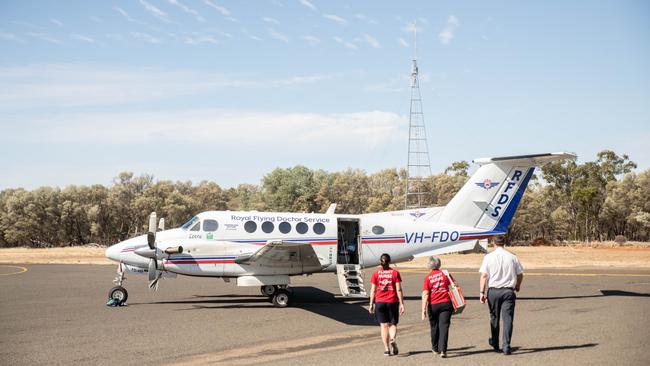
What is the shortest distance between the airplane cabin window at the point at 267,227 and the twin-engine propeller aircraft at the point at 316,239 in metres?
0.03

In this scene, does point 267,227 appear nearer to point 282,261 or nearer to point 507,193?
point 282,261

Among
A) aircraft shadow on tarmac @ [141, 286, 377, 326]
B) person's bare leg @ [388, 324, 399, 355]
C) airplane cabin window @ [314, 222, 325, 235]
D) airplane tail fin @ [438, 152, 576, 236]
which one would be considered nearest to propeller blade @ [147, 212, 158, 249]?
aircraft shadow on tarmac @ [141, 286, 377, 326]

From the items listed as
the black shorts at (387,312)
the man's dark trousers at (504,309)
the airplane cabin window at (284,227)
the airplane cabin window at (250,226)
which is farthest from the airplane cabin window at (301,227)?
the man's dark trousers at (504,309)

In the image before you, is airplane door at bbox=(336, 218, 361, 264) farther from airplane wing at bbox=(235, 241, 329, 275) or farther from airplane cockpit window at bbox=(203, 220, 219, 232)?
airplane cockpit window at bbox=(203, 220, 219, 232)

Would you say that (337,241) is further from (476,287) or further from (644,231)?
(644,231)

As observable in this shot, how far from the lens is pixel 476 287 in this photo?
23344 mm

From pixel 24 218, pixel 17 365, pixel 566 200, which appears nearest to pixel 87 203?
pixel 24 218

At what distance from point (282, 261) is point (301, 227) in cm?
147

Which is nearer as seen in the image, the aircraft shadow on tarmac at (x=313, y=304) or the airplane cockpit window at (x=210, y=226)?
the aircraft shadow on tarmac at (x=313, y=304)

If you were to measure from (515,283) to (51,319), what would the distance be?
12.1 meters

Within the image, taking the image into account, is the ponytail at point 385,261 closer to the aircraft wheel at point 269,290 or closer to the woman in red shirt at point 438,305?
the woman in red shirt at point 438,305

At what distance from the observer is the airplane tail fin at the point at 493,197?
66.1 ft

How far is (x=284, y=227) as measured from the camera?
1923 cm

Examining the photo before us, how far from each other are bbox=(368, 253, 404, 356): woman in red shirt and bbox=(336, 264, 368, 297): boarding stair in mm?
6110
